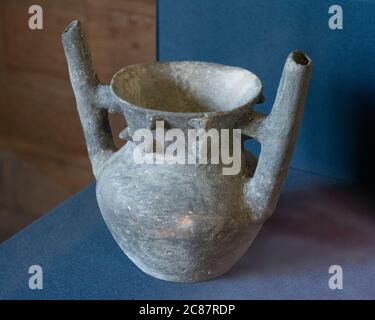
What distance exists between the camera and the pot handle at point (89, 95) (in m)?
0.91

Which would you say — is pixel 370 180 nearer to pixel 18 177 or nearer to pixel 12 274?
pixel 12 274

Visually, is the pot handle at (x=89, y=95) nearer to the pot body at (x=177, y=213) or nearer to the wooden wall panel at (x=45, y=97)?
the pot body at (x=177, y=213)

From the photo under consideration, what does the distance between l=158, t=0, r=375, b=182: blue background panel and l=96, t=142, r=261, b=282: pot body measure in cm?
29

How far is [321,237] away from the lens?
1034 mm

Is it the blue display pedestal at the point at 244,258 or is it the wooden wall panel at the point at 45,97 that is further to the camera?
the wooden wall panel at the point at 45,97

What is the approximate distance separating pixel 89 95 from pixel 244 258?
12.2 inches

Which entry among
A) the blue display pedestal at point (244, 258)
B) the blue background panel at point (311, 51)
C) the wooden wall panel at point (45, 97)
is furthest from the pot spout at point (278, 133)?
the wooden wall panel at point (45, 97)

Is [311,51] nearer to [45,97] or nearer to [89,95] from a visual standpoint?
[89,95]

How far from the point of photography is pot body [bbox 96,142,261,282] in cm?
84

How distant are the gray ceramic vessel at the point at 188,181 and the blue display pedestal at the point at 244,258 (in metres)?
0.03

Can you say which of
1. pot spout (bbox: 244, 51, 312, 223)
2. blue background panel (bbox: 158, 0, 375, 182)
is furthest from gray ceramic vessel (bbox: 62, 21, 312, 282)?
blue background panel (bbox: 158, 0, 375, 182)

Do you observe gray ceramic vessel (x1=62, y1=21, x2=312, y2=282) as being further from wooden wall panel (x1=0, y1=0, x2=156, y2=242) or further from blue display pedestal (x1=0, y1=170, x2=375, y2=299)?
wooden wall panel (x1=0, y1=0, x2=156, y2=242)

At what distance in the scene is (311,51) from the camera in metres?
1.10

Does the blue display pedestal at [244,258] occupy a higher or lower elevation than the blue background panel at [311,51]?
lower
